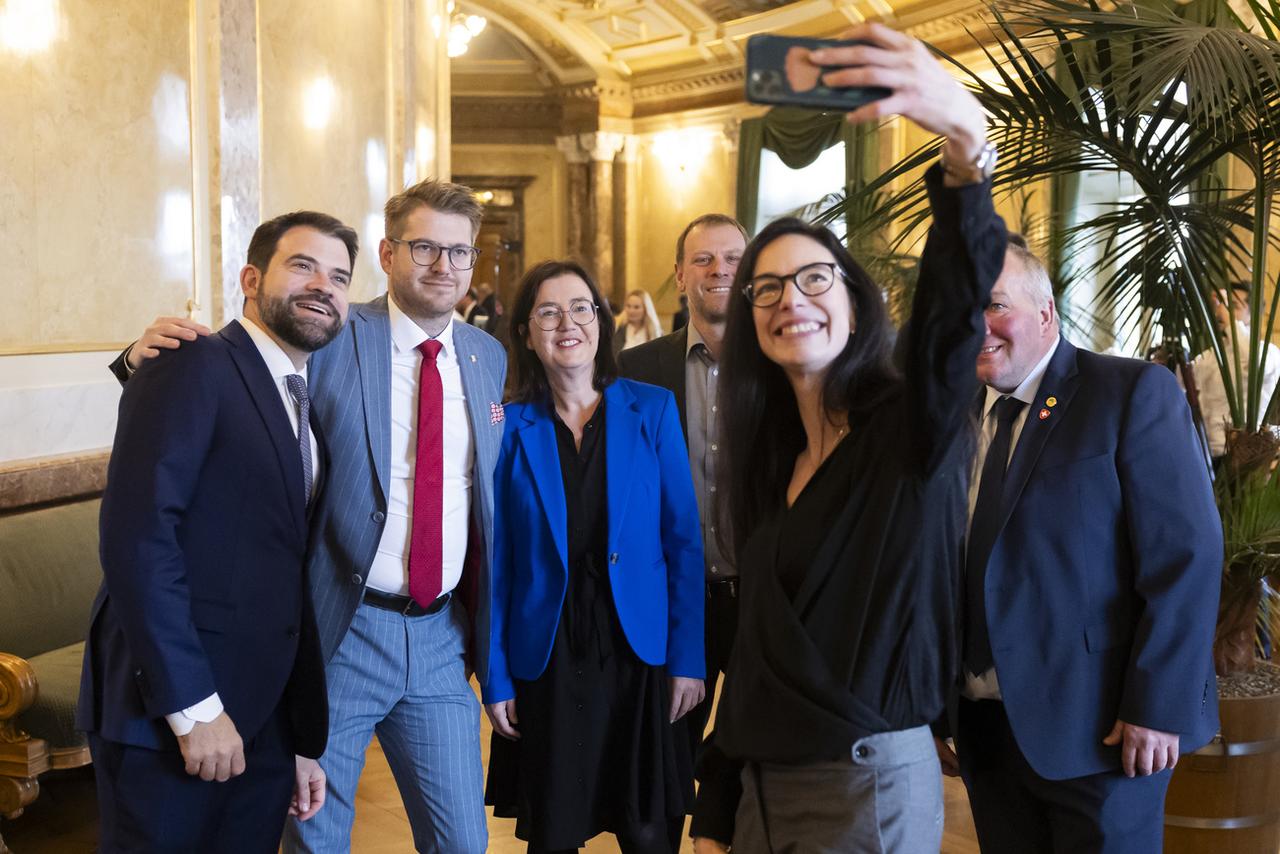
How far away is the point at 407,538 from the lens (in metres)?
2.58

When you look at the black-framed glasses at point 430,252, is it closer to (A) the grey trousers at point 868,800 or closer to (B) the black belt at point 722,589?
(B) the black belt at point 722,589

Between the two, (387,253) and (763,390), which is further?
(387,253)

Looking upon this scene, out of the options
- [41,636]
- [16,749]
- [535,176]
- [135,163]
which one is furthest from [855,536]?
[535,176]

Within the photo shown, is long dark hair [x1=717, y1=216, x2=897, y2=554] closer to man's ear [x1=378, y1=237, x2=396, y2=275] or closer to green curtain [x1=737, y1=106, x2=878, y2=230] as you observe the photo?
man's ear [x1=378, y1=237, x2=396, y2=275]

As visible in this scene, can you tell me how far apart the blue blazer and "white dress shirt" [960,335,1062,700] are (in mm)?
714

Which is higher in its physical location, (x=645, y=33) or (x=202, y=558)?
(x=645, y=33)

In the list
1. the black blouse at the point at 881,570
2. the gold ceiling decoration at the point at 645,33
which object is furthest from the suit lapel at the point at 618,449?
the gold ceiling decoration at the point at 645,33

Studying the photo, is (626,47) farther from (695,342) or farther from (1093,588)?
(1093,588)

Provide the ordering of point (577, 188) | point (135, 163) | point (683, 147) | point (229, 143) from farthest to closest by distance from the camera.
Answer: point (577, 188) < point (683, 147) < point (229, 143) < point (135, 163)

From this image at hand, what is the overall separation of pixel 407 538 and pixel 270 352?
1.63ft

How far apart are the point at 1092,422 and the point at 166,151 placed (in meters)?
4.30

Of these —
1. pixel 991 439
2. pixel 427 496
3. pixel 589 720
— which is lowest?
pixel 589 720

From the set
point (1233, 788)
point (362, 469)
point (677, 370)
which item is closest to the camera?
point (362, 469)

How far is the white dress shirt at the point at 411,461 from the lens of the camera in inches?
101
